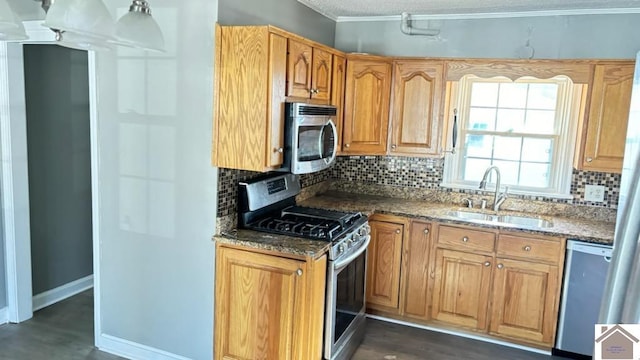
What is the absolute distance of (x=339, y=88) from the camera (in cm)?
359

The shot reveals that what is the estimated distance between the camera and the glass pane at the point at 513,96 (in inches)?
152

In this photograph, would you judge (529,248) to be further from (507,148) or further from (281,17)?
(281,17)

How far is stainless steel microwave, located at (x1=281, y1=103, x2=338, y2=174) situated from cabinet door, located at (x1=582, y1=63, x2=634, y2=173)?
184 centimetres

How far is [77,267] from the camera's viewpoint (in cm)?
414

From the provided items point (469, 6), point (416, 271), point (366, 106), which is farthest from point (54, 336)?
point (469, 6)

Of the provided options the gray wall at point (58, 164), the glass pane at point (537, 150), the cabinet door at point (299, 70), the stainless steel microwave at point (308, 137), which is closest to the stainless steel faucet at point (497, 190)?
the glass pane at point (537, 150)

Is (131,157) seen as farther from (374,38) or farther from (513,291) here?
(513,291)

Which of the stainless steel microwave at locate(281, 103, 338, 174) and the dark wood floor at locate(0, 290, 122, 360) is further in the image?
the dark wood floor at locate(0, 290, 122, 360)

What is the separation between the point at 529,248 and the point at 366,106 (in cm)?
Answer: 161

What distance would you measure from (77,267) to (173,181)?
6.54 ft

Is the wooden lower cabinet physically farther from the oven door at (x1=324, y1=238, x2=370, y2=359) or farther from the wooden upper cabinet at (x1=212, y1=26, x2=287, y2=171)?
the wooden upper cabinet at (x1=212, y1=26, x2=287, y2=171)

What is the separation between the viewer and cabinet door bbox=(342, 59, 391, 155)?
370cm

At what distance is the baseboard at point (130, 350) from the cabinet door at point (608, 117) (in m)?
3.13

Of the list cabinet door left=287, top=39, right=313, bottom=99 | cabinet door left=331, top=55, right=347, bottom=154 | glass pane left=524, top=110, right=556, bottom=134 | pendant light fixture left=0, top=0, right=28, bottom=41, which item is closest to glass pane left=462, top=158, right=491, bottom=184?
glass pane left=524, top=110, right=556, bottom=134
